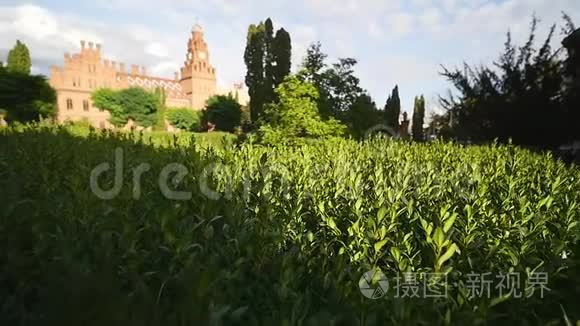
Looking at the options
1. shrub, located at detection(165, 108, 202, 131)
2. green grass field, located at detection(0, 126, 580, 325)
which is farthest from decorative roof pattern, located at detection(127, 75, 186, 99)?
green grass field, located at detection(0, 126, 580, 325)

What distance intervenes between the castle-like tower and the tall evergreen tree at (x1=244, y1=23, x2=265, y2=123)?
127 ft

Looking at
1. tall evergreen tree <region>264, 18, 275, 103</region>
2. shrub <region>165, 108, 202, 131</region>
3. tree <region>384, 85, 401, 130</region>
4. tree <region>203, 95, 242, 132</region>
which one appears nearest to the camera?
tall evergreen tree <region>264, 18, 275, 103</region>

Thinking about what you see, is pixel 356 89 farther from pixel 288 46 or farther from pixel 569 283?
pixel 288 46

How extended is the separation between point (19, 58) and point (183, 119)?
22783 mm

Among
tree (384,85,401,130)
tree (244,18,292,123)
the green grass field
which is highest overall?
tree (244,18,292,123)

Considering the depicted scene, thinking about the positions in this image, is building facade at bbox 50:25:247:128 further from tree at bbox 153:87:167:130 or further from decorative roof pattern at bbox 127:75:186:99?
tree at bbox 153:87:167:130

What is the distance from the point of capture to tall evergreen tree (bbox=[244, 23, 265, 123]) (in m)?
33.6

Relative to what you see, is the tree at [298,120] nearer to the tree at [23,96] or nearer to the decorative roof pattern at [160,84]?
the tree at [23,96]

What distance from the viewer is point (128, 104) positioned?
175 ft

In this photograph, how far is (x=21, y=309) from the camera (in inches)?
44.8

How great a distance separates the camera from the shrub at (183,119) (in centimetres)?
6078

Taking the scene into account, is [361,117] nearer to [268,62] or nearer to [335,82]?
[335,82]

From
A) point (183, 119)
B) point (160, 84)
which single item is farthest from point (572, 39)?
point (160, 84)

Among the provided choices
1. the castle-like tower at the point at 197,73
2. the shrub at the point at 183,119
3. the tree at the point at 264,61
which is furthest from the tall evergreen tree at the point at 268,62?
the castle-like tower at the point at 197,73
